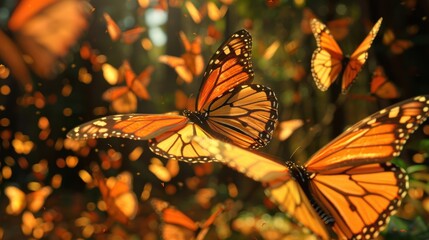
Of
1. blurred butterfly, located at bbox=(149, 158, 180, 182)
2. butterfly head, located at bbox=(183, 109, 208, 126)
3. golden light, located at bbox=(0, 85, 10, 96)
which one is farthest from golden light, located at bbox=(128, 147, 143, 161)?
butterfly head, located at bbox=(183, 109, 208, 126)

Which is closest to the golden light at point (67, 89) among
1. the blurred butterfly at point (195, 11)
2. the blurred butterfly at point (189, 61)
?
the blurred butterfly at point (189, 61)

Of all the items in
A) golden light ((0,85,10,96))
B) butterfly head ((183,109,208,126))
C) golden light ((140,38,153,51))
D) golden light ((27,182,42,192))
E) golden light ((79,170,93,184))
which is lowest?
golden light ((27,182,42,192))

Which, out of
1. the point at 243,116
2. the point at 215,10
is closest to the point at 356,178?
the point at 243,116

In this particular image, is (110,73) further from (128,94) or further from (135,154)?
(135,154)

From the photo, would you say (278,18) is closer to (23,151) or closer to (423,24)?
(423,24)

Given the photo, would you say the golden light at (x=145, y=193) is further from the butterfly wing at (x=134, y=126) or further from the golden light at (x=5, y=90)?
the butterfly wing at (x=134, y=126)

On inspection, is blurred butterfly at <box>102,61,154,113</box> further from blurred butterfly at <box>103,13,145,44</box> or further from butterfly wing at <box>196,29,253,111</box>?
butterfly wing at <box>196,29,253,111</box>
